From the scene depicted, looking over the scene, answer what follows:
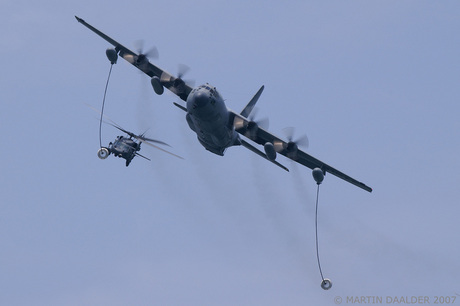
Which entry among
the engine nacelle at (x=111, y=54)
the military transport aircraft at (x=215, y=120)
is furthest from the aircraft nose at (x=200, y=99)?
the engine nacelle at (x=111, y=54)

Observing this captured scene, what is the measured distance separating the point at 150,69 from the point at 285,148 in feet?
38.9

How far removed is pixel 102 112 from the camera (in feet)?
180

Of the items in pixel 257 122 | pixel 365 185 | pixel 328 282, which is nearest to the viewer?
pixel 328 282

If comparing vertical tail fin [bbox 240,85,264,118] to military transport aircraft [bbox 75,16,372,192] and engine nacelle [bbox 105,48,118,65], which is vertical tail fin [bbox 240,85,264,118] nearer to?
military transport aircraft [bbox 75,16,372,192]

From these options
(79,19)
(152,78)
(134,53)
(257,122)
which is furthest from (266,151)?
(79,19)

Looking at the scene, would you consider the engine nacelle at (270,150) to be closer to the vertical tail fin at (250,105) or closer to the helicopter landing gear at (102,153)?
the vertical tail fin at (250,105)

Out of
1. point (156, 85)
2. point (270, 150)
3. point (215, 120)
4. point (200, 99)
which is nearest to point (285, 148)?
point (270, 150)

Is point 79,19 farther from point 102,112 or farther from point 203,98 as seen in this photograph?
point 203,98

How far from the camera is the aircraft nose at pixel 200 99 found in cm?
A: 5338

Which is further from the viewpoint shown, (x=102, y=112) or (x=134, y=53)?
(x=134, y=53)

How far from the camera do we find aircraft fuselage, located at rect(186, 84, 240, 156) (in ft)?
176

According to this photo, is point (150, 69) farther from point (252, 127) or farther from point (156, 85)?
point (252, 127)

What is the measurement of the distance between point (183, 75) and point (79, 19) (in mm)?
8770

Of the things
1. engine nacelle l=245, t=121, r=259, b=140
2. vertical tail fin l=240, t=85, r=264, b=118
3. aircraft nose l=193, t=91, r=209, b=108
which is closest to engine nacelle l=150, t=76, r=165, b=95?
aircraft nose l=193, t=91, r=209, b=108
